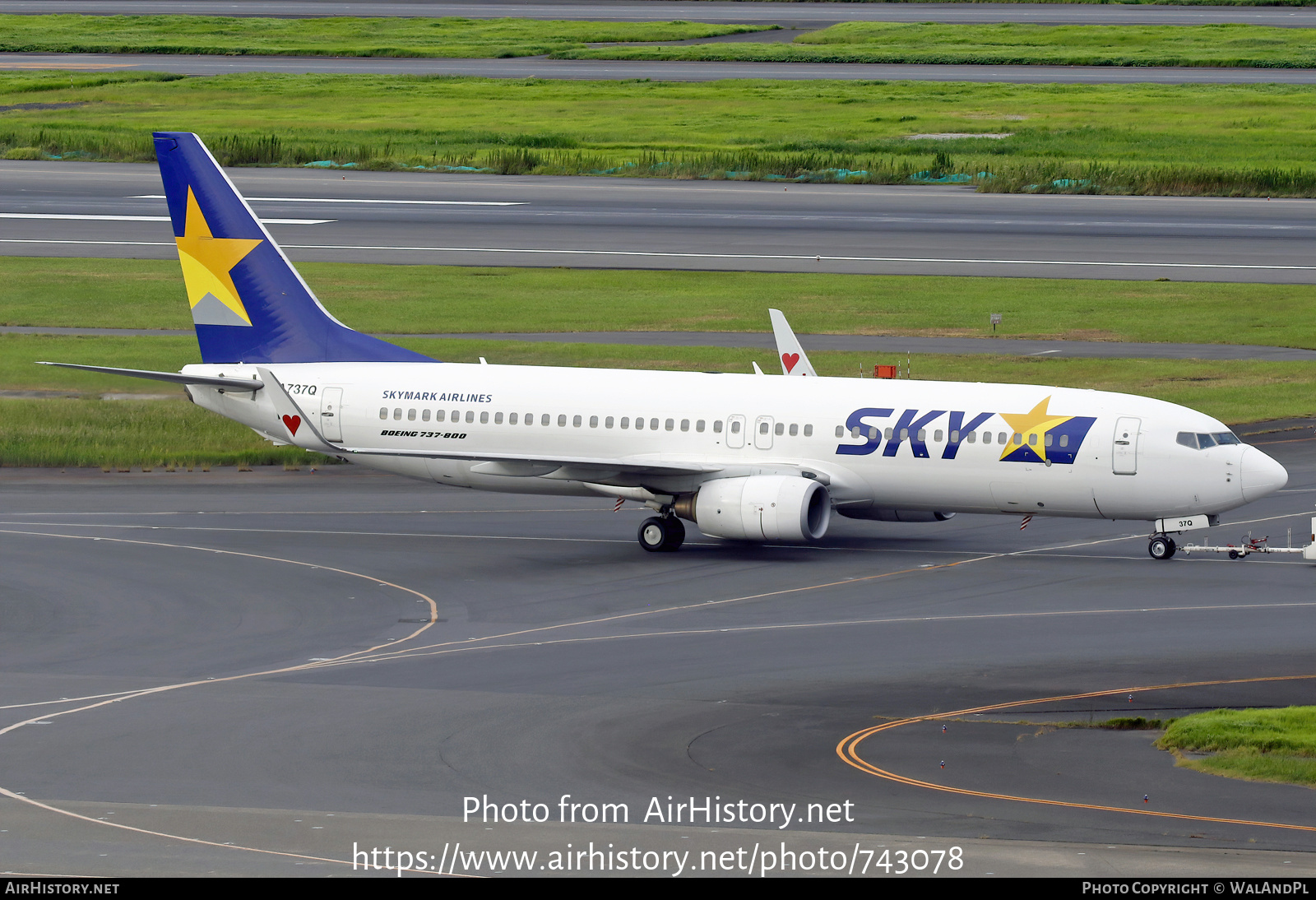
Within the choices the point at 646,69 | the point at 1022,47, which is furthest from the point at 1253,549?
the point at 1022,47

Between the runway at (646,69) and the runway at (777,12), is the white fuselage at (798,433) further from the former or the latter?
the runway at (777,12)

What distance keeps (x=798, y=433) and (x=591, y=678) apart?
12.9 meters

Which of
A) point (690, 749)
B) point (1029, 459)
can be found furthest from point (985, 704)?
point (1029, 459)

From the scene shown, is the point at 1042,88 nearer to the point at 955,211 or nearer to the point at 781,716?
the point at 955,211

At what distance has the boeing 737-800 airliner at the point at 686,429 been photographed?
140 ft

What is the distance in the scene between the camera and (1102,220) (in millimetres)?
95250

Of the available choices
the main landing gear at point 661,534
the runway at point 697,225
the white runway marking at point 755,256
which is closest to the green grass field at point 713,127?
the runway at point 697,225

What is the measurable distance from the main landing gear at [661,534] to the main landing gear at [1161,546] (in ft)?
36.6

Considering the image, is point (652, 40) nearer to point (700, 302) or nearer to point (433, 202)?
point (433, 202)

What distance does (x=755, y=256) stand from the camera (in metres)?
88.1

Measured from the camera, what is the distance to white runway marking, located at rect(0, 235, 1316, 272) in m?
83.6

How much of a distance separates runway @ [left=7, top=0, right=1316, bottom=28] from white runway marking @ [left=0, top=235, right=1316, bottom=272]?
84.6 m

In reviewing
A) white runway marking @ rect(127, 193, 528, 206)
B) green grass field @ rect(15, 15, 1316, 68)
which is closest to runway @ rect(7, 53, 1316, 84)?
green grass field @ rect(15, 15, 1316, 68)

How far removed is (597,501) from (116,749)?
78.6 feet
